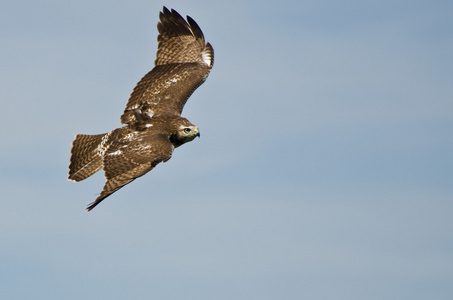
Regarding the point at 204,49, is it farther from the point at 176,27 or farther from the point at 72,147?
the point at 72,147

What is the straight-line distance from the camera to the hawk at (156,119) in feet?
61.1

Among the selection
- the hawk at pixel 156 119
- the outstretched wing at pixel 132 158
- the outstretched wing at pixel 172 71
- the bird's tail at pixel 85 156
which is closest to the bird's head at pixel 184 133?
the hawk at pixel 156 119

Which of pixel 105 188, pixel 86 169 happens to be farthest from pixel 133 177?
pixel 86 169

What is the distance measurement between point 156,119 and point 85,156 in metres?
1.94

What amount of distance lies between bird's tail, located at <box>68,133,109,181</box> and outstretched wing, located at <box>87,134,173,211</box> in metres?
0.56

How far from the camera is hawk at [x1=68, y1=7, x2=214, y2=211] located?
18.6m

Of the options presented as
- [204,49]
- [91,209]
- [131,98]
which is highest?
[204,49]

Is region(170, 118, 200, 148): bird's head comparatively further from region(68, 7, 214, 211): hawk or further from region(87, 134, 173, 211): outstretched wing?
region(87, 134, 173, 211): outstretched wing

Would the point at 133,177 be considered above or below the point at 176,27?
below

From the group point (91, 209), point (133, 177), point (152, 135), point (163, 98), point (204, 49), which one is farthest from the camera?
point (204, 49)

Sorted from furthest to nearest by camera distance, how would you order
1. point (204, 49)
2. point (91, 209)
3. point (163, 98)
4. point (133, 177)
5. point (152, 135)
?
point (204, 49) < point (163, 98) < point (152, 135) < point (133, 177) < point (91, 209)

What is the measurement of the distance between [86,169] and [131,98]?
2.48m

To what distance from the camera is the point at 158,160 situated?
18.5 meters

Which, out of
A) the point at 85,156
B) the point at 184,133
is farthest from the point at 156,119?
the point at 85,156
